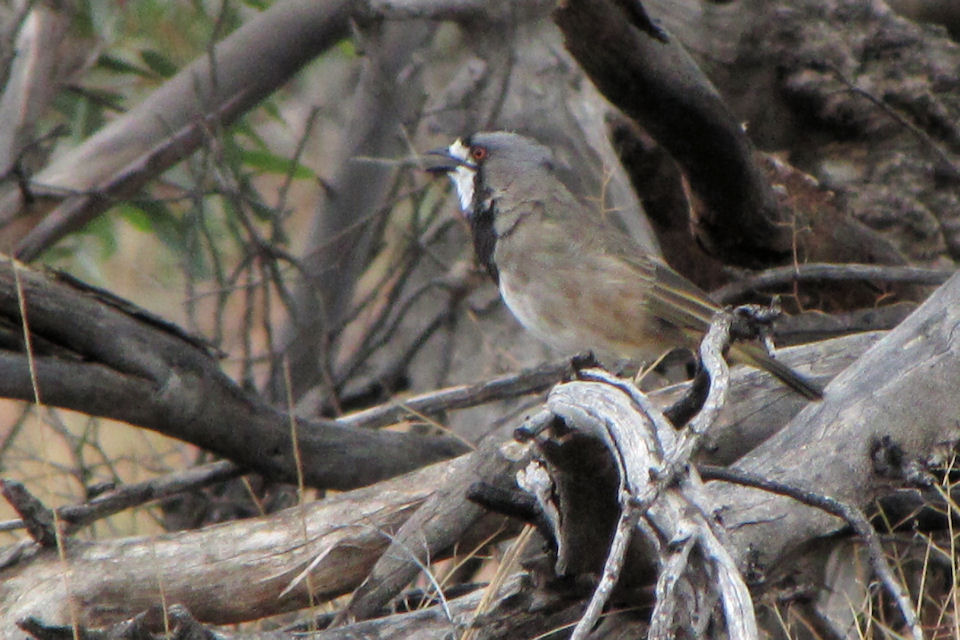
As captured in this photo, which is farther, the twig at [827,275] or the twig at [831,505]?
the twig at [827,275]

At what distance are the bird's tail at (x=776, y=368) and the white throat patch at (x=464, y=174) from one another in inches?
52.6

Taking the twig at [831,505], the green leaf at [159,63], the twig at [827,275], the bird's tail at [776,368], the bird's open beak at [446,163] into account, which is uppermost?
the green leaf at [159,63]

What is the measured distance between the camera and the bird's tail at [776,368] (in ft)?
11.5

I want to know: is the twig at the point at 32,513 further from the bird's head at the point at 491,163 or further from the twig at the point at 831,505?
the bird's head at the point at 491,163

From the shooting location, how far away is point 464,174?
4.73m

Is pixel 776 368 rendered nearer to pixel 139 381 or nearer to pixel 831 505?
pixel 831 505

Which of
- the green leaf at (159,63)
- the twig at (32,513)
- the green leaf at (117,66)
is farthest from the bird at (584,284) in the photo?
the green leaf at (117,66)

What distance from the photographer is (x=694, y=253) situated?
557cm

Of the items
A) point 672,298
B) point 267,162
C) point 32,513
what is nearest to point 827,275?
point 672,298

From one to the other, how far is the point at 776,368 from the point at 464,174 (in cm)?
163

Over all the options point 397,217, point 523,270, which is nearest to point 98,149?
point 523,270

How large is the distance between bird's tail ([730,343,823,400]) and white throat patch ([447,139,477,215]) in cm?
134

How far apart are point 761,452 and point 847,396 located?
315 mm

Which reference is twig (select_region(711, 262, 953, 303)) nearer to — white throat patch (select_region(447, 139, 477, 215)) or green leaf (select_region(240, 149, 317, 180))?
white throat patch (select_region(447, 139, 477, 215))
